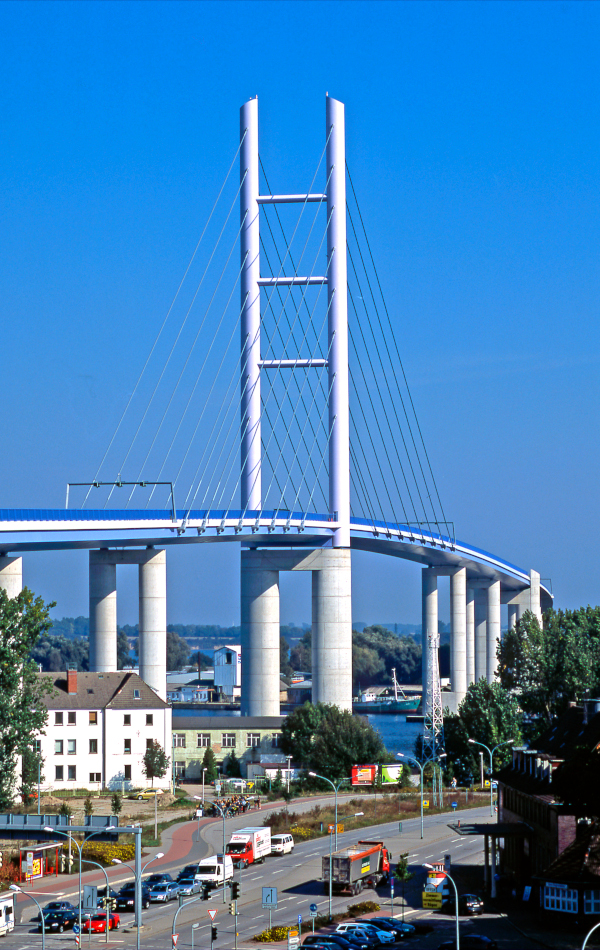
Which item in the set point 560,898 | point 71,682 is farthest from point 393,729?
point 560,898

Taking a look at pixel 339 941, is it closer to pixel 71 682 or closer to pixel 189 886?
pixel 189 886

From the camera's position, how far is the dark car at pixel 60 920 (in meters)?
45.3

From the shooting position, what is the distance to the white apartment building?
82.6 m

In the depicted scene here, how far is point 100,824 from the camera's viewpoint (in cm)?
5022

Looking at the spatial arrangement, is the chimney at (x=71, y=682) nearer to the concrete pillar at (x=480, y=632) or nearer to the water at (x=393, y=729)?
the water at (x=393, y=729)

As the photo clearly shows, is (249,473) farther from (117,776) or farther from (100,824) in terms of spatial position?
(100,824)

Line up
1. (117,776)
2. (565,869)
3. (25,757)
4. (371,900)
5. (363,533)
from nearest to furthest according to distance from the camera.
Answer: (565,869)
(371,900)
(25,757)
(117,776)
(363,533)

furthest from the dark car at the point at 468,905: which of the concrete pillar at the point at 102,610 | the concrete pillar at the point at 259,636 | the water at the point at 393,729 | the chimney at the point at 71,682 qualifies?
the water at the point at 393,729

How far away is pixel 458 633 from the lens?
148 m

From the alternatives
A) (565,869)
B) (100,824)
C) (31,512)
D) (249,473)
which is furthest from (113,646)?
(565,869)

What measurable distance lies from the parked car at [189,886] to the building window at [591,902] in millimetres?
14153

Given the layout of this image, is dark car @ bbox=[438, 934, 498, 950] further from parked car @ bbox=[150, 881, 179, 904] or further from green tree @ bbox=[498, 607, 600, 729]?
green tree @ bbox=[498, 607, 600, 729]

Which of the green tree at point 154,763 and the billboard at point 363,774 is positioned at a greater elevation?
the green tree at point 154,763

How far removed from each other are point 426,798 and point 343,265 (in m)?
38.4
